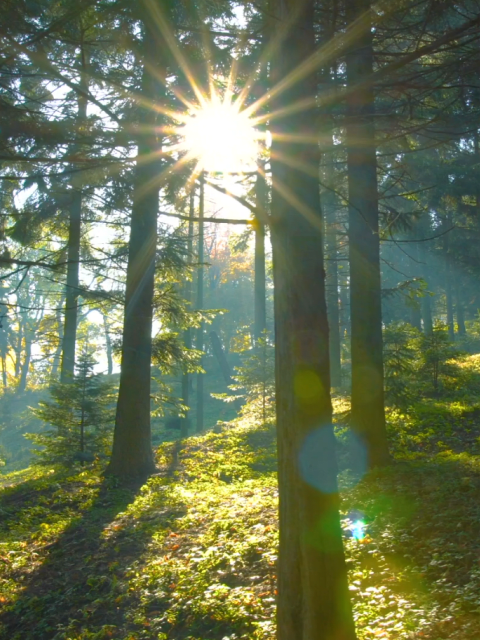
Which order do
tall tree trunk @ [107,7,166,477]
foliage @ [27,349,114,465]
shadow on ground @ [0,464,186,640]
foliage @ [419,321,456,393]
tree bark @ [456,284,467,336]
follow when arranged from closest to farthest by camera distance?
shadow on ground @ [0,464,186,640], tall tree trunk @ [107,7,166,477], foliage @ [27,349,114,465], foliage @ [419,321,456,393], tree bark @ [456,284,467,336]

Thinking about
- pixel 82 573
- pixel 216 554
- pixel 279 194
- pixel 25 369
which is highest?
pixel 25 369

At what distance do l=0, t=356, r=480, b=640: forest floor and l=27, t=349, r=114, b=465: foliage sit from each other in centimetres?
219

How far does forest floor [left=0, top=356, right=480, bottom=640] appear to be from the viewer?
479cm

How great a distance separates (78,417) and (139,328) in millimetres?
3456

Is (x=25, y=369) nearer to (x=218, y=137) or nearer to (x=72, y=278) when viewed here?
(x=72, y=278)

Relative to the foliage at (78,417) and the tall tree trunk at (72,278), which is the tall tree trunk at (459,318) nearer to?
the tall tree trunk at (72,278)

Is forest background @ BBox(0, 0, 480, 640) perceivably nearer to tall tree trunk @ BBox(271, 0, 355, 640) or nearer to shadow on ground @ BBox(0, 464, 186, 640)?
tall tree trunk @ BBox(271, 0, 355, 640)

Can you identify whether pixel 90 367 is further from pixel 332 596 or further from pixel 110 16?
pixel 332 596

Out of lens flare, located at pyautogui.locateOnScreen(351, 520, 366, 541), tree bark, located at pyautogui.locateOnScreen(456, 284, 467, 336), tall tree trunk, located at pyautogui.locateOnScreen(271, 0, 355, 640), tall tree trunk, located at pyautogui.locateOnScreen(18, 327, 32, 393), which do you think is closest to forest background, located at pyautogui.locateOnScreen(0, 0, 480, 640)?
tall tree trunk, located at pyautogui.locateOnScreen(271, 0, 355, 640)

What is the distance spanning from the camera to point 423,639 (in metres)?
3.95

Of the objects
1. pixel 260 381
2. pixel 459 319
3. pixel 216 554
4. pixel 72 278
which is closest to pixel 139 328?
pixel 216 554

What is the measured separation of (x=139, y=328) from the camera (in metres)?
11.4

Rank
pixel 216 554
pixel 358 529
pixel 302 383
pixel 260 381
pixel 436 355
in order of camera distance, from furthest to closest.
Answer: pixel 260 381
pixel 436 355
pixel 216 554
pixel 358 529
pixel 302 383

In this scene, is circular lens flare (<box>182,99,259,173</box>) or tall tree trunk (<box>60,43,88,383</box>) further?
tall tree trunk (<box>60,43,88,383</box>)
